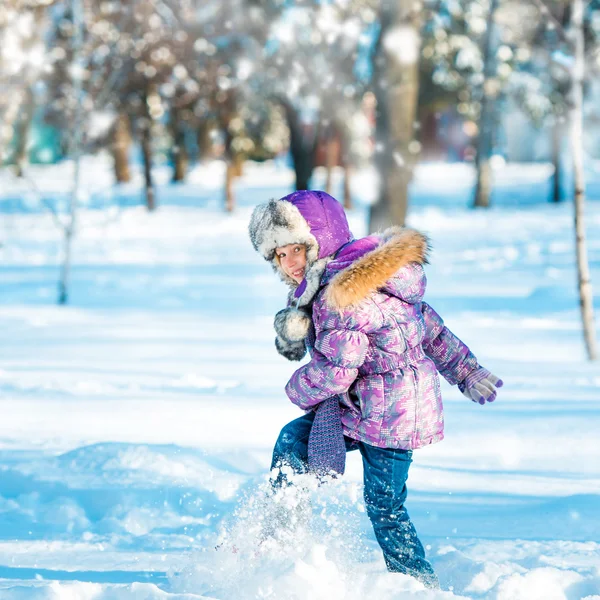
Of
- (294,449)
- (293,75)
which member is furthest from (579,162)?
(293,75)

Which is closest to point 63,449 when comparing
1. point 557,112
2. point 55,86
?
point 557,112

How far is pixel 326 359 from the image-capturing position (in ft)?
9.41

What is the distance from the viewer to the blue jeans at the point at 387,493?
3.00 m

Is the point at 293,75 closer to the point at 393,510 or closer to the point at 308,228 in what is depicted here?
the point at 308,228

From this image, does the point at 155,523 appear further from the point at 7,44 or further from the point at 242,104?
the point at 242,104

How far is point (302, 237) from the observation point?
2979mm

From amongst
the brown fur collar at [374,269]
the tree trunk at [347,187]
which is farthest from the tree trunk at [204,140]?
the brown fur collar at [374,269]

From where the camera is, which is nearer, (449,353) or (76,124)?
(449,353)

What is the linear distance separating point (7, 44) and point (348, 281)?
1333 centimetres

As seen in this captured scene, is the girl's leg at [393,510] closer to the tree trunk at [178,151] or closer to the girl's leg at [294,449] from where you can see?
the girl's leg at [294,449]

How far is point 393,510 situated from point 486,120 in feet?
78.2

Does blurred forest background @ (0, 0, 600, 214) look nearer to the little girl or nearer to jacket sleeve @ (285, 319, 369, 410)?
the little girl

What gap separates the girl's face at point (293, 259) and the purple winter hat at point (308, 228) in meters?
0.03

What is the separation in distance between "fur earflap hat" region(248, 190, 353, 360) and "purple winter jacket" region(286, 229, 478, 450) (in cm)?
4
